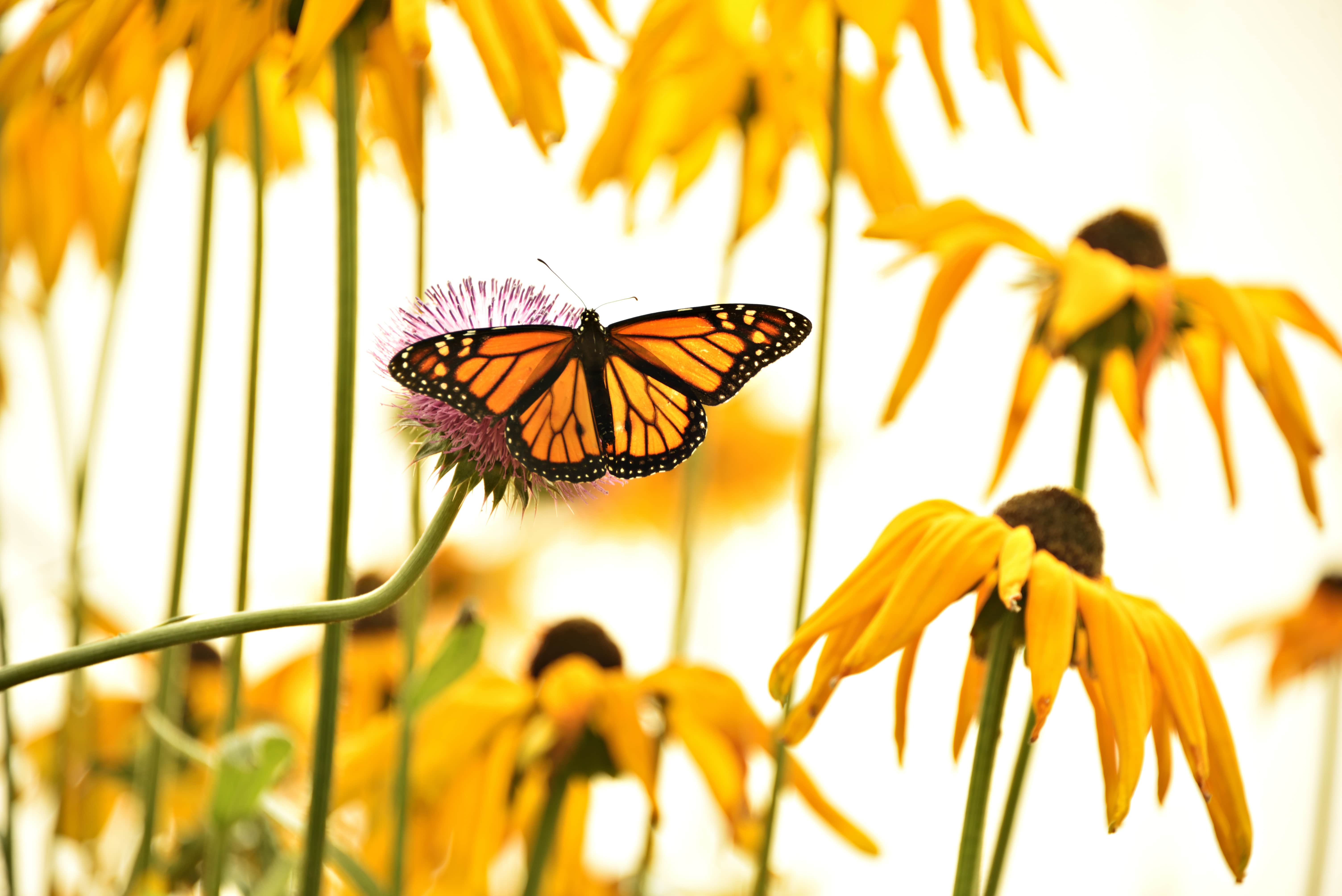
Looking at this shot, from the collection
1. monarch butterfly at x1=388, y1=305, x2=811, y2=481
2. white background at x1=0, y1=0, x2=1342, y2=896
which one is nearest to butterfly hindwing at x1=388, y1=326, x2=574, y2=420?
monarch butterfly at x1=388, y1=305, x2=811, y2=481

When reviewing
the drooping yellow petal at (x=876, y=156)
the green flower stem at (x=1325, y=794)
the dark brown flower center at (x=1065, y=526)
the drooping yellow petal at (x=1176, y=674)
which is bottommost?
the green flower stem at (x=1325, y=794)

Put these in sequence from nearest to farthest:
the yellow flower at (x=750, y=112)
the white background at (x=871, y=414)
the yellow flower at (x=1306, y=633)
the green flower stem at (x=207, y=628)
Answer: the green flower stem at (x=207, y=628), the yellow flower at (x=750, y=112), the yellow flower at (x=1306, y=633), the white background at (x=871, y=414)

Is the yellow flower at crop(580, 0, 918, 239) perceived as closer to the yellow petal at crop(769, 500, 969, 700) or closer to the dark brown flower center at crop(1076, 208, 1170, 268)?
the dark brown flower center at crop(1076, 208, 1170, 268)

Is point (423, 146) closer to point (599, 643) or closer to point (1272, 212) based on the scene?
point (599, 643)

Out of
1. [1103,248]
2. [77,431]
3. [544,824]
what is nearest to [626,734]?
[544,824]

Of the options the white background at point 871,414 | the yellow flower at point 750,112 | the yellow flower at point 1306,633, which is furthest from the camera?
the white background at point 871,414

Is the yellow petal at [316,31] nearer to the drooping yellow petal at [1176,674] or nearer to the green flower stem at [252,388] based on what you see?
the green flower stem at [252,388]

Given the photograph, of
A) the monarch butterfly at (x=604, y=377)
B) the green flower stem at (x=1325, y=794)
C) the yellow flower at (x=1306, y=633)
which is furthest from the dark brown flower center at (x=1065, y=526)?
the yellow flower at (x=1306, y=633)
